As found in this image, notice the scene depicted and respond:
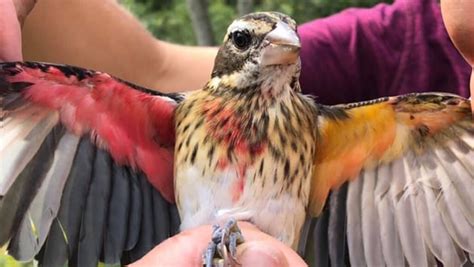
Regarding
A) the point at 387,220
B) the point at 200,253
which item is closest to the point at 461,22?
the point at 387,220

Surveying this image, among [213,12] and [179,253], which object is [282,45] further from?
[213,12]

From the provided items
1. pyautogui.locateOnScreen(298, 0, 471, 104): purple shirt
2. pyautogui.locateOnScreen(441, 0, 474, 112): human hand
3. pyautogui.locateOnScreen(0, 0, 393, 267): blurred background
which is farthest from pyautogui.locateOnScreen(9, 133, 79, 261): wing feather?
pyautogui.locateOnScreen(0, 0, 393, 267): blurred background

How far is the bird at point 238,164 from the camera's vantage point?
38.3 inches

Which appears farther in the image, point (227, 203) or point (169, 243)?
point (227, 203)

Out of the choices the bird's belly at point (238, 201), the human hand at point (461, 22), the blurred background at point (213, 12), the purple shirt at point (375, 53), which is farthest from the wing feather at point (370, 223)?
the blurred background at point (213, 12)

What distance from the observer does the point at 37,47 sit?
142cm

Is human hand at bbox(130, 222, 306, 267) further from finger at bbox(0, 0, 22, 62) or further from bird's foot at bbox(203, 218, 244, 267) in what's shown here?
finger at bbox(0, 0, 22, 62)

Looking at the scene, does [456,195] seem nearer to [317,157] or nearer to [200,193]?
[317,157]

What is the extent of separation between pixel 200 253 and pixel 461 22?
0.44m

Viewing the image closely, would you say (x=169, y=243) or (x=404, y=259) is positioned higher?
(x=169, y=243)

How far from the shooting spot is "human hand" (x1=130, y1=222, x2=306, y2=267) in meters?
0.78

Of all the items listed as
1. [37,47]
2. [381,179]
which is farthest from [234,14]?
[381,179]

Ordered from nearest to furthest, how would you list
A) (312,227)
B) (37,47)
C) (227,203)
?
(227,203) < (312,227) < (37,47)

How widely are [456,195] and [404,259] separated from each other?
4.6 inches
